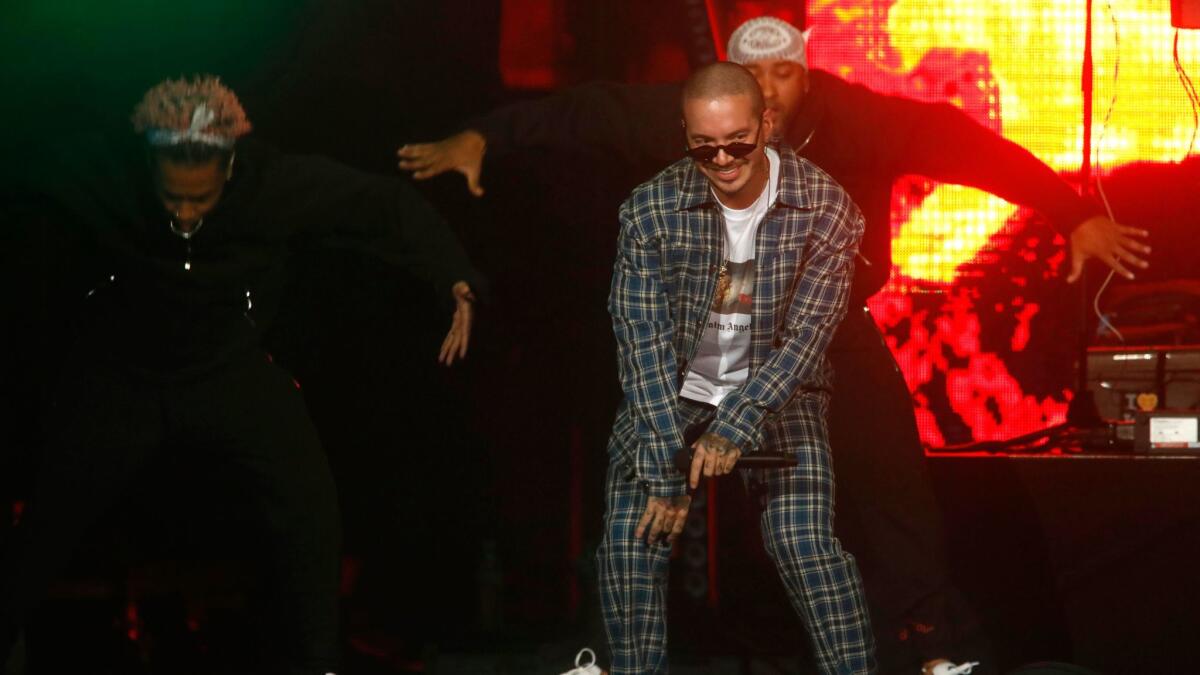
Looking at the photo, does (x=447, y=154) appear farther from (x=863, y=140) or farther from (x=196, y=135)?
(x=863, y=140)

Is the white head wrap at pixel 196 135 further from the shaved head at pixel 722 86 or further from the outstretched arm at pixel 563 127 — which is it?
the shaved head at pixel 722 86

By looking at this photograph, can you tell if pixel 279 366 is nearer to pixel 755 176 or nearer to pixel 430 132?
pixel 430 132

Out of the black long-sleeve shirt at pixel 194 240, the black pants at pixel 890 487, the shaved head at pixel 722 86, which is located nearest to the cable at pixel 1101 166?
the black pants at pixel 890 487

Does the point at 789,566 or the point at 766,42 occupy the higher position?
the point at 766,42

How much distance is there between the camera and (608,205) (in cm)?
514

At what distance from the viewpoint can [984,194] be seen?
518 centimetres

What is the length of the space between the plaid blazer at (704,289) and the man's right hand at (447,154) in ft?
3.84

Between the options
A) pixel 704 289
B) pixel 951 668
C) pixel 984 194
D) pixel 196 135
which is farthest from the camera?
Answer: pixel 984 194

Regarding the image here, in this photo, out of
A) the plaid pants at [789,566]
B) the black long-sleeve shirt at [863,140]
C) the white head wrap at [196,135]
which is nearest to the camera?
the plaid pants at [789,566]

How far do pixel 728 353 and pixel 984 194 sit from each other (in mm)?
1611

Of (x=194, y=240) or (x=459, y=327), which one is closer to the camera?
(x=194, y=240)

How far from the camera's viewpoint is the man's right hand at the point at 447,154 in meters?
5.08

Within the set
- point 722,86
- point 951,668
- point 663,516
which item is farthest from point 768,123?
point 951,668

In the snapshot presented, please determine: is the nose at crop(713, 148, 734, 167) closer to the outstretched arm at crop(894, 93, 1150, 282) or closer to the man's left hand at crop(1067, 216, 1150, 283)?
the outstretched arm at crop(894, 93, 1150, 282)
